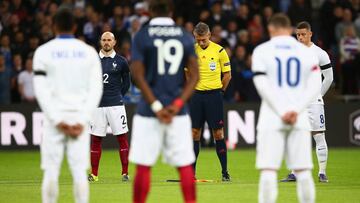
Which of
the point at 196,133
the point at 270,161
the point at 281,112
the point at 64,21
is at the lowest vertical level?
the point at 196,133

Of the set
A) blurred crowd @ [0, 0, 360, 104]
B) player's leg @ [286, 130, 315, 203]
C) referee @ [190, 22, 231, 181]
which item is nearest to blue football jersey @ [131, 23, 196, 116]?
player's leg @ [286, 130, 315, 203]

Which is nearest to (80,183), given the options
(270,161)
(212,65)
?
(270,161)

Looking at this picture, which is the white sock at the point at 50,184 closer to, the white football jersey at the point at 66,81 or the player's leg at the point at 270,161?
the white football jersey at the point at 66,81

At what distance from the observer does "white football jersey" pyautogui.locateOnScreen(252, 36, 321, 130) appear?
33.7ft

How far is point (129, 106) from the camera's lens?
920 inches

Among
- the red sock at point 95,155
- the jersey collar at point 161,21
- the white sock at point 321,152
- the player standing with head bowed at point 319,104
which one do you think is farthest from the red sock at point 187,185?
the red sock at point 95,155

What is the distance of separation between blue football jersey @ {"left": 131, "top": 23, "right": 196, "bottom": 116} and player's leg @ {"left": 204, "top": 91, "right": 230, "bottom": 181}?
5.67 meters

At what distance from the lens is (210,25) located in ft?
85.2

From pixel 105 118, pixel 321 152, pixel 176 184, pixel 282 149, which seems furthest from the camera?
pixel 105 118

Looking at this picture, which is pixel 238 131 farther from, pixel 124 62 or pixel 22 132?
pixel 124 62

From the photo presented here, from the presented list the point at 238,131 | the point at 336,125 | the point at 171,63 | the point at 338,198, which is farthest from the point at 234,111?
the point at 171,63

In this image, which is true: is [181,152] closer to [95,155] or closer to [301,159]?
[301,159]

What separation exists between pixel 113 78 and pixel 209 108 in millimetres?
1734

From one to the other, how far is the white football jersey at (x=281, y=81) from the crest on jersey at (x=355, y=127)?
1382 centimetres
